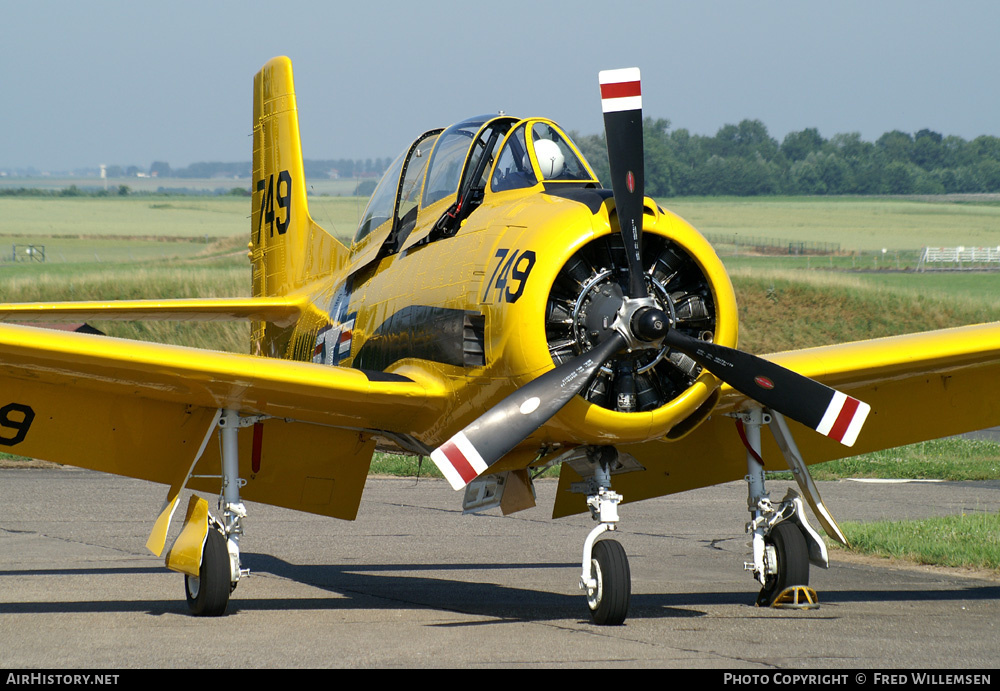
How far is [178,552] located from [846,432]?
456 cm

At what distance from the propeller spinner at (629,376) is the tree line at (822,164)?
9483 cm

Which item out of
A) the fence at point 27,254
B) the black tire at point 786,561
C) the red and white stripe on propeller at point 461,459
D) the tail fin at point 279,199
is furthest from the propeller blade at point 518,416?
the fence at point 27,254

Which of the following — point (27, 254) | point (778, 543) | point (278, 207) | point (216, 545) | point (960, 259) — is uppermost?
point (278, 207)

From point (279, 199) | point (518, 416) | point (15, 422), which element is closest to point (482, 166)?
point (518, 416)

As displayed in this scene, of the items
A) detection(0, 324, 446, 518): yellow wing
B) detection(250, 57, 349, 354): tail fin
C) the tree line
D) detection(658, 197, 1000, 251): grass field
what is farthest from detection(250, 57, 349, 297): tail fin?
the tree line

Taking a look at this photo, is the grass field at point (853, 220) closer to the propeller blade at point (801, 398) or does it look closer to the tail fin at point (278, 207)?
the tail fin at point (278, 207)

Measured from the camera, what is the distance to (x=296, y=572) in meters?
10.4

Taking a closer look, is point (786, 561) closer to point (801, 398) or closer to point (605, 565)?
point (801, 398)

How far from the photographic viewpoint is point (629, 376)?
23.2 feet

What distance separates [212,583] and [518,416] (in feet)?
8.93

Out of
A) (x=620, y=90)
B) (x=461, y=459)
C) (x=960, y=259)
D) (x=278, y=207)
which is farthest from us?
(x=960, y=259)

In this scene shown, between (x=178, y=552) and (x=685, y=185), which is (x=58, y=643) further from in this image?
(x=685, y=185)
